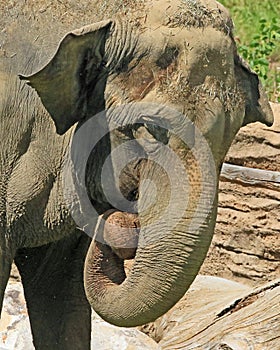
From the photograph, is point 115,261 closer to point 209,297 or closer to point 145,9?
point 145,9

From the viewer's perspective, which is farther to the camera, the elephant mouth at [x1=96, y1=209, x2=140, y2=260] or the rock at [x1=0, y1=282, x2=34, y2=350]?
the rock at [x1=0, y1=282, x2=34, y2=350]

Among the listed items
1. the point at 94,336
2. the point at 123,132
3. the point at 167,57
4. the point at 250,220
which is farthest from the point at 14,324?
the point at 167,57

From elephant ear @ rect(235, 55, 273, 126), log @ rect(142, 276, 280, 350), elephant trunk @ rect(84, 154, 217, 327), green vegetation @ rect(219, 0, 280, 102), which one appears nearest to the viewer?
elephant trunk @ rect(84, 154, 217, 327)

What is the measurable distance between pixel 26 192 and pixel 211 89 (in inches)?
22.5

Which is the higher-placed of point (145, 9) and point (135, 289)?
point (145, 9)

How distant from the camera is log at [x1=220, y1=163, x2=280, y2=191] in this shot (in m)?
4.78

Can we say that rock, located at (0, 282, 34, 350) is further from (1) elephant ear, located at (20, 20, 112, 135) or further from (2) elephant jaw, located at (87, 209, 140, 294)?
(1) elephant ear, located at (20, 20, 112, 135)

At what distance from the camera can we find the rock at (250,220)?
482 cm

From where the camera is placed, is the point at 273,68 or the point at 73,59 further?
the point at 273,68

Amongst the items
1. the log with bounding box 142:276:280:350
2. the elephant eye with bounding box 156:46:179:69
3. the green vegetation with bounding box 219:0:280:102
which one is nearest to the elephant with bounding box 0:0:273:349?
the elephant eye with bounding box 156:46:179:69

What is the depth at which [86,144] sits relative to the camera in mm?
3143

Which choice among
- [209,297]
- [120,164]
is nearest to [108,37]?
[120,164]

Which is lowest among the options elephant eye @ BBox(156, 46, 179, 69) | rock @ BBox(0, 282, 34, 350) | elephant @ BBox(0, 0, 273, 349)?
rock @ BBox(0, 282, 34, 350)

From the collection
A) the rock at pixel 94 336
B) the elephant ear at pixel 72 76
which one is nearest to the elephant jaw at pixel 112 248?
the elephant ear at pixel 72 76
